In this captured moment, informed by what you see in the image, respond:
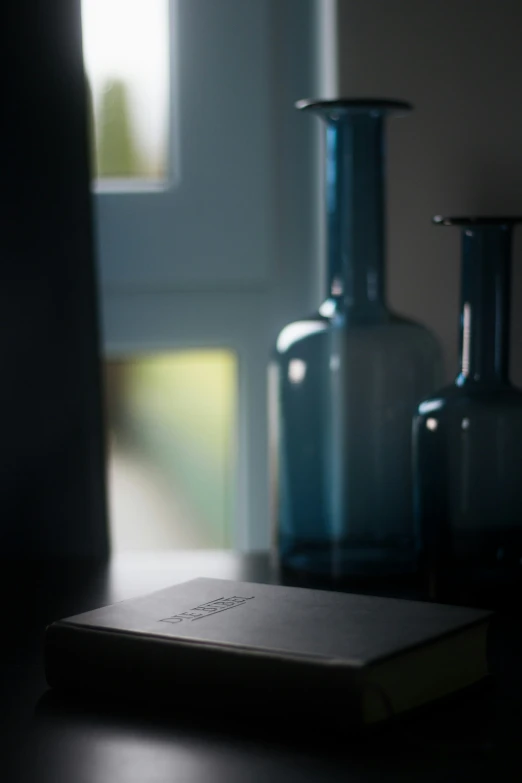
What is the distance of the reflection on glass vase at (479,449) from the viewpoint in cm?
96

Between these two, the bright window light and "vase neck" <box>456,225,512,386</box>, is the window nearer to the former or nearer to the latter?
the bright window light

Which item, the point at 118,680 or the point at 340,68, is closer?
the point at 118,680

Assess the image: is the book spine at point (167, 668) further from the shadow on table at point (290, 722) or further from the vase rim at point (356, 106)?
the vase rim at point (356, 106)

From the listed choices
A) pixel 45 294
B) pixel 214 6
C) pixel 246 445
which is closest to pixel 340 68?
pixel 214 6

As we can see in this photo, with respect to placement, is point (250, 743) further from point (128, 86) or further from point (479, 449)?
point (128, 86)

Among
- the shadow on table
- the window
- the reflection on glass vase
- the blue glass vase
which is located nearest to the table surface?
the shadow on table

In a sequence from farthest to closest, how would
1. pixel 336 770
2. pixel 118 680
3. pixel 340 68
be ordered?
1. pixel 340 68
2. pixel 118 680
3. pixel 336 770

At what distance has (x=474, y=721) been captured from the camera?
2.07 feet

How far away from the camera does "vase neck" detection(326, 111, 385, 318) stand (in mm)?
1033

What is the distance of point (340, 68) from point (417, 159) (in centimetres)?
14

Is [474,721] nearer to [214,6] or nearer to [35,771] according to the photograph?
[35,771]

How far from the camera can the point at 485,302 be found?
37.8 inches

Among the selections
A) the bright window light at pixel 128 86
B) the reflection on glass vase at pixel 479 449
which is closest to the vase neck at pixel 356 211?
the reflection on glass vase at pixel 479 449

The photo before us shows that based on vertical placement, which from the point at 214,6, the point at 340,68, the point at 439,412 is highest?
the point at 214,6
